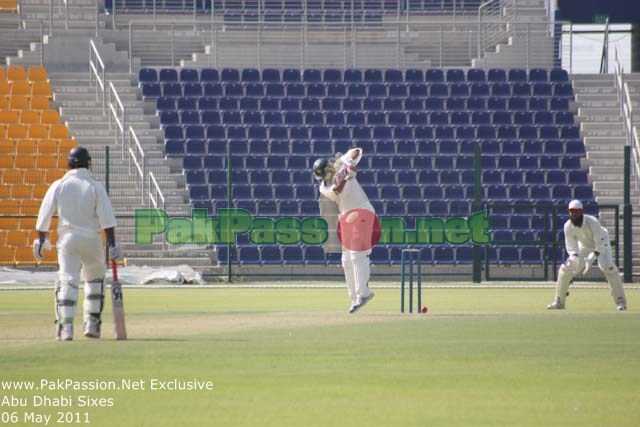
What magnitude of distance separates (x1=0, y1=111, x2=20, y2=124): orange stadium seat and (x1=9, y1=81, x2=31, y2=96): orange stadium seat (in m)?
1.19

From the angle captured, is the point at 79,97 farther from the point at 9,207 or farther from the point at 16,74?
the point at 9,207

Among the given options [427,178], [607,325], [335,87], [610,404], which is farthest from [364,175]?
[610,404]

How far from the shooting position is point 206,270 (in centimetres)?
3108

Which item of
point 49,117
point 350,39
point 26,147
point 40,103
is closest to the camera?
point 26,147

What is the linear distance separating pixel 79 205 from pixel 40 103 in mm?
23281

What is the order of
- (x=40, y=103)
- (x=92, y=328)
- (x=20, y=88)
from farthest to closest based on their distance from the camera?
(x=20, y=88)
(x=40, y=103)
(x=92, y=328)

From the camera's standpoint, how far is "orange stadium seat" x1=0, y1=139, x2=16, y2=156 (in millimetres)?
32688

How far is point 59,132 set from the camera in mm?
34750

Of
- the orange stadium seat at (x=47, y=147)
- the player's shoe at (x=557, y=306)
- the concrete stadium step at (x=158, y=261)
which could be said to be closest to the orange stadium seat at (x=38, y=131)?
the orange stadium seat at (x=47, y=147)

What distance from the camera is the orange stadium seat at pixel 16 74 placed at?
121 ft

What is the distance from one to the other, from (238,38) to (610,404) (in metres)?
31.2

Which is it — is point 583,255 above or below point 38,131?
below

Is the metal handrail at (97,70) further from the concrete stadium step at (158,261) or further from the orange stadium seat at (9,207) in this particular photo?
the concrete stadium step at (158,261)

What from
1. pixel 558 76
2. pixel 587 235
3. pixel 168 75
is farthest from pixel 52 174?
pixel 587 235
